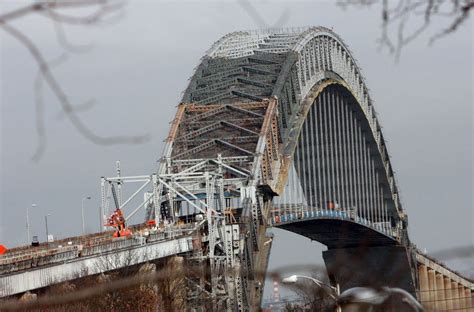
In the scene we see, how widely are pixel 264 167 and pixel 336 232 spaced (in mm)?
31741

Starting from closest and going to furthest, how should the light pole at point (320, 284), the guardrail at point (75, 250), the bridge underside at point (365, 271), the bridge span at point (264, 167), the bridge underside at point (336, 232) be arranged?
the bridge underside at point (365, 271) < the light pole at point (320, 284) < the guardrail at point (75, 250) < the bridge span at point (264, 167) < the bridge underside at point (336, 232)

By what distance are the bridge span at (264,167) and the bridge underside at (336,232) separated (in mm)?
210

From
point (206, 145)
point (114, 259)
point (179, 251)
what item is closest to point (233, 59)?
point (206, 145)

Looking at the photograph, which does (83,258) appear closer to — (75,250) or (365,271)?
(75,250)

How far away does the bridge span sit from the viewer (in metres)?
71.3

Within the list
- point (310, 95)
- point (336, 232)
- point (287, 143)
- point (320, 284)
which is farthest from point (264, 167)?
point (320, 284)

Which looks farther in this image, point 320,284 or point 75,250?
point 75,250

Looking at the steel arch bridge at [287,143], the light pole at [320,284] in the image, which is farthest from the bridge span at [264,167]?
the light pole at [320,284]

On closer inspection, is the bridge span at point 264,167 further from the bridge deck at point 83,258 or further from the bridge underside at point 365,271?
the bridge underside at point 365,271

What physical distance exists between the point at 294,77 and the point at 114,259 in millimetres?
47569

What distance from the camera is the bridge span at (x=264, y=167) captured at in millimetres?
71312

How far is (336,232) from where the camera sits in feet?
392

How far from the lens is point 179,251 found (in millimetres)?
67125

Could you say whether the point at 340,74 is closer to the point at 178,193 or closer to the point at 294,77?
the point at 294,77
